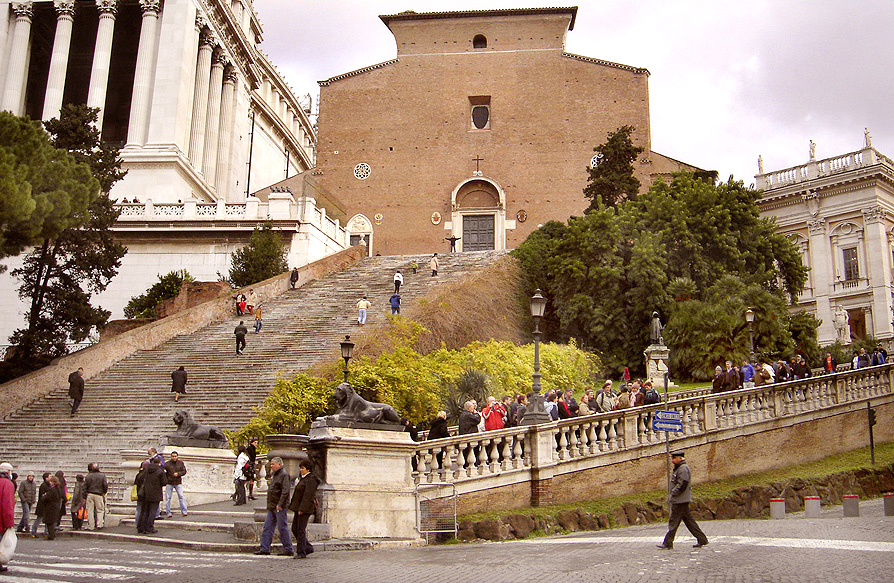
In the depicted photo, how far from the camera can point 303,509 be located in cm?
997

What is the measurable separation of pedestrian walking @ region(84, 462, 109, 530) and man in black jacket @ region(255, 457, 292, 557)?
461 centimetres

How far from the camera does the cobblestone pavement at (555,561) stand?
798cm

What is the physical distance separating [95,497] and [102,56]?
35082 mm

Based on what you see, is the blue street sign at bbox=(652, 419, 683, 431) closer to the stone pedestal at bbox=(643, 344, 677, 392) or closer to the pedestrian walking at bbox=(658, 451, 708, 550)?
the pedestrian walking at bbox=(658, 451, 708, 550)

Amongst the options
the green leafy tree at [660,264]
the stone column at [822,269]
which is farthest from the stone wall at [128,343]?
the stone column at [822,269]

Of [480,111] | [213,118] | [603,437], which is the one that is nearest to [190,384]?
[603,437]

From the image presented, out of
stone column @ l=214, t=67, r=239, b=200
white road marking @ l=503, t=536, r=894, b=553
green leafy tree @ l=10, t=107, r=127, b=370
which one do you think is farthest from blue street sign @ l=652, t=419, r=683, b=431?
stone column @ l=214, t=67, r=239, b=200

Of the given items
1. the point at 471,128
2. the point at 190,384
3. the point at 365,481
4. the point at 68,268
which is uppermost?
the point at 471,128

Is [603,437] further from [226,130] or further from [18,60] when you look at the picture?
Result: [226,130]

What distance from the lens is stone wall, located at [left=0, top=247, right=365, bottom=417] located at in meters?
22.1

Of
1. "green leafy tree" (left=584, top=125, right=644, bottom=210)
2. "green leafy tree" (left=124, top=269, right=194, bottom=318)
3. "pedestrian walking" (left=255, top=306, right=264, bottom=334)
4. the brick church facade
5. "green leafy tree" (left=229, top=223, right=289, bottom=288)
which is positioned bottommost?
"pedestrian walking" (left=255, top=306, right=264, bottom=334)

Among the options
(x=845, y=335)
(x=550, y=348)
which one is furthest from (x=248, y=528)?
(x=845, y=335)

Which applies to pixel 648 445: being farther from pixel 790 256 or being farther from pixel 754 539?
pixel 790 256

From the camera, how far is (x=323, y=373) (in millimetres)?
19641
